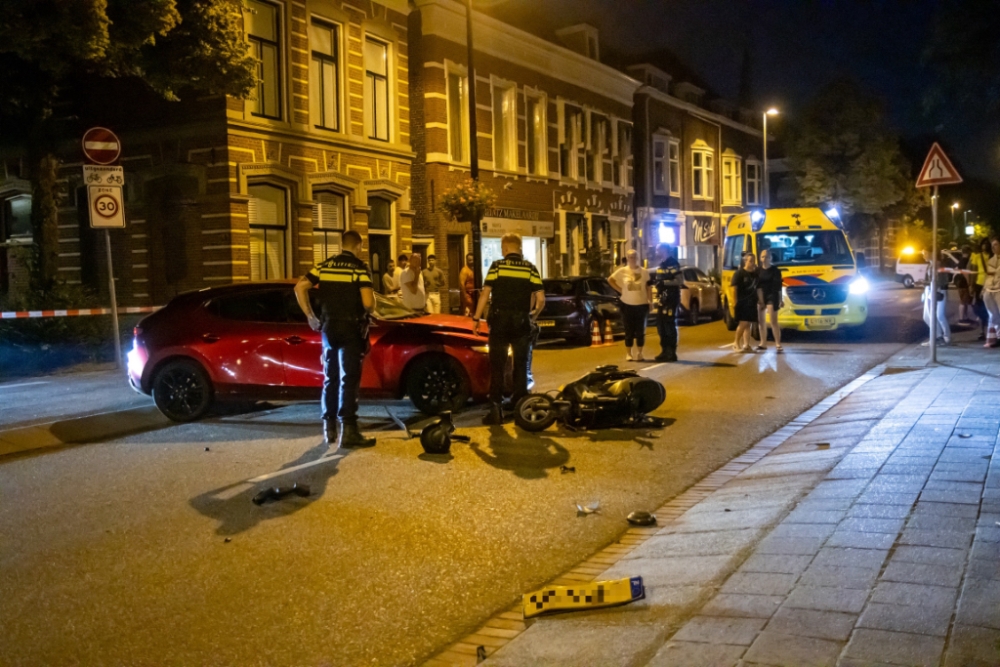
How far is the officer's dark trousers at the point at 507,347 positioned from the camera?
927 centimetres

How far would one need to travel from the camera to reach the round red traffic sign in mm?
13492

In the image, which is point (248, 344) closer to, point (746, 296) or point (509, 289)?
point (509, 289)

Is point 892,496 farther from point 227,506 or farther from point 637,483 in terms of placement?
point 227,506

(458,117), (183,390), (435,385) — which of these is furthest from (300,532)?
(458,117)

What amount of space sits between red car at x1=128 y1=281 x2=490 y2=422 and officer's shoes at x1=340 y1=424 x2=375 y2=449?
4.70ft

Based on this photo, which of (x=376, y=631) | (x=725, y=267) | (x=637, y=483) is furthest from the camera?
(x=725, y=267)

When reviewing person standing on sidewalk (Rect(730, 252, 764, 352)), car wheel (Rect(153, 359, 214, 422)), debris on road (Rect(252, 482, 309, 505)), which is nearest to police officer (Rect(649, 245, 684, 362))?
person standing on sidewalk (Rect(730, 252, 764, 352))

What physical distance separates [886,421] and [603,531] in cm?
414

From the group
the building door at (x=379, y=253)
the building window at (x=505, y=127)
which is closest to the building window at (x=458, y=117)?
the building window at (x=505, y=127)

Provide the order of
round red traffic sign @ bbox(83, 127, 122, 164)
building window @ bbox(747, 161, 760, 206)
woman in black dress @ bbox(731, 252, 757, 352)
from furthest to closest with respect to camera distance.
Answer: building window @ bbox(747, 161, 760, 206) → woman in black dress @ bbox(731, 252, 757, 352) → round red traffic sign @ bbox(83, 127, 122, 164)

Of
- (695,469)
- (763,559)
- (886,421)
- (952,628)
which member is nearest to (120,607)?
(763,559)

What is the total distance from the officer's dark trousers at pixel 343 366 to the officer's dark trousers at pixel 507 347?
136 cm

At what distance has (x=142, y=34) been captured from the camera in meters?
14.6

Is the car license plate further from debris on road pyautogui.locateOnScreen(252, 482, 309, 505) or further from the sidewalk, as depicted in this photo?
debris on road pyautogui.locateOnScreen(252, 482, 309, 505)
